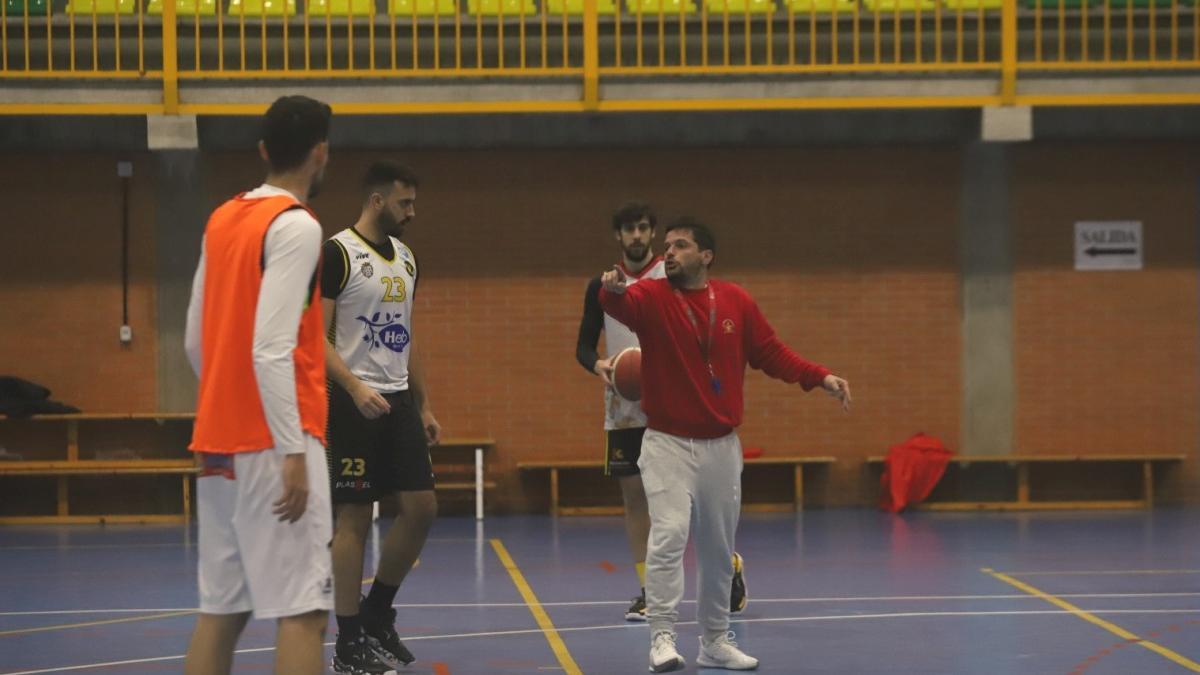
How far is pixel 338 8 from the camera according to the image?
13992 millimetres

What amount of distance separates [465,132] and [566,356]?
7.19ft

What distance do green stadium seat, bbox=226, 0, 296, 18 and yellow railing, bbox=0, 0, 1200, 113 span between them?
0.01 metres

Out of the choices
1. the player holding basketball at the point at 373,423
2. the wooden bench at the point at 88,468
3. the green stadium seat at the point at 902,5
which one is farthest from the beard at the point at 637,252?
the wooden bench at the point at 88,468

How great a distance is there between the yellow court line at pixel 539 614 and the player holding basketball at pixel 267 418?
8.38 ft

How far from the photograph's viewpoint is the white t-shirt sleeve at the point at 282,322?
3.96 metres

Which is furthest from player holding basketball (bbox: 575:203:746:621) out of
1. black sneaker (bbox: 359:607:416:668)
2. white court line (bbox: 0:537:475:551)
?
white court line (bbox: 0:537:475:551)

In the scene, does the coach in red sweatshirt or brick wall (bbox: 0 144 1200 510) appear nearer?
the coach in red sweatshirt

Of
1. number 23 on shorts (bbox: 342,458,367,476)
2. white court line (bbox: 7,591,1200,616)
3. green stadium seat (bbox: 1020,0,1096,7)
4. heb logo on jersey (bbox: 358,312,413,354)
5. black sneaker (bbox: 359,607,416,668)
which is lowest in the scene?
white court line (bbox: 7,591,1200,616)

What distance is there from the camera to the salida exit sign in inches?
578

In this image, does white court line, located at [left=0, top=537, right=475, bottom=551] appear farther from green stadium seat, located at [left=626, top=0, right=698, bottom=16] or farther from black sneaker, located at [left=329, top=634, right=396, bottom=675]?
black sneaker, located at [left=329, top=634, right=396, bottom=675]

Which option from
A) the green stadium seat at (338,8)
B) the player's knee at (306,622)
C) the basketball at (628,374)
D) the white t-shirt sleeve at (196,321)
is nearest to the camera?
the player's knee at (306,622)

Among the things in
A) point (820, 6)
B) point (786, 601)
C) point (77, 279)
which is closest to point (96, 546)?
point (77, 279)

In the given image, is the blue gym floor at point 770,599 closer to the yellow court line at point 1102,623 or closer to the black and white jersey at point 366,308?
the yellow court line at point 1102,623

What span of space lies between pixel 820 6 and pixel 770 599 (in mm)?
6888
